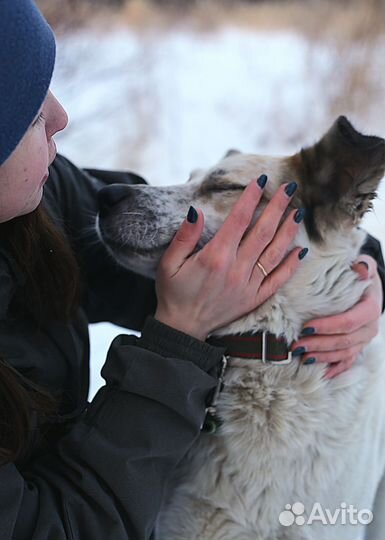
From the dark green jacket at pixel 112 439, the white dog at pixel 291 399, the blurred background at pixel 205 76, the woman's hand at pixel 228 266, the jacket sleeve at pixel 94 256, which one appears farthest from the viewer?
the blurred background at pixel 205 76

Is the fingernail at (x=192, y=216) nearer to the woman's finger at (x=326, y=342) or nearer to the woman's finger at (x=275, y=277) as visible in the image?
the woman's finger at (x=275, y=277)

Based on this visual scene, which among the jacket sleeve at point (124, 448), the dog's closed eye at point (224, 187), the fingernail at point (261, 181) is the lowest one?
the jacket sleeve at point (124, 448)

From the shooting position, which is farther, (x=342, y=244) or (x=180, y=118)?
(x=180, y=118)

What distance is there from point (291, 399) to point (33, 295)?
1.79ft

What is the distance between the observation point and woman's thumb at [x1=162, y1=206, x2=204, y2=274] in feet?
3.87

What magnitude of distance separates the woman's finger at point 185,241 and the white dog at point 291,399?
0.30 feet

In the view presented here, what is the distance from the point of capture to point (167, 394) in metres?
1.05

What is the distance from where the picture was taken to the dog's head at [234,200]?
1.26 meters

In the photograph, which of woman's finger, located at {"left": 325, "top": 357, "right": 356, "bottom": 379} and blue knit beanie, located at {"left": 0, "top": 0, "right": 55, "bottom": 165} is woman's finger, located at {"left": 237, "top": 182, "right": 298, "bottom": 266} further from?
blue knit beanie, located at {"left": 0, "top": 0, "right": 55, "bottom": 165}

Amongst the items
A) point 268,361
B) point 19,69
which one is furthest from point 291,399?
point 19,69

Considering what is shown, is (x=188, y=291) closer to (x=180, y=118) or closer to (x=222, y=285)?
(x=222, y=285)

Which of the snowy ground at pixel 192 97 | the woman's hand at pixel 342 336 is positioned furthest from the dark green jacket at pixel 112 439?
the snowy ground at pixel 192 97

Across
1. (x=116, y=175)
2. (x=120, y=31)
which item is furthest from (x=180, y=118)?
(x=116, y=175)

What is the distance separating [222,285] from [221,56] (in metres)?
6.56
